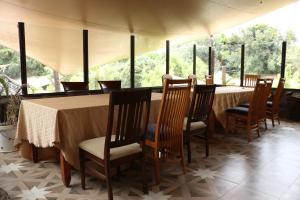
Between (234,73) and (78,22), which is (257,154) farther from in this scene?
(234,73)

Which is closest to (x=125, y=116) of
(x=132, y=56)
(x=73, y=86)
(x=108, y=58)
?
(x=73, y=86)

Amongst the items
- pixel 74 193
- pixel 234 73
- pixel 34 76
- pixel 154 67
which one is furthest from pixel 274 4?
pixel 74 193

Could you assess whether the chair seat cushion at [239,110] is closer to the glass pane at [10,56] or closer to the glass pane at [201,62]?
the glass pane at [201,62]

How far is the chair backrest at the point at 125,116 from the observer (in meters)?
1.82

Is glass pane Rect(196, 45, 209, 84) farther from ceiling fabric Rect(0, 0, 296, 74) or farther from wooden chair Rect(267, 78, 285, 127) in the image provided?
wooden chair Rect(267, 78, 285, 127)

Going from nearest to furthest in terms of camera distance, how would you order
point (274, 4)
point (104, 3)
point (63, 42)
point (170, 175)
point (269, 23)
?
point (170, 175), point (104, 3), point (63, 42), point (274, 4), point (269, 23)

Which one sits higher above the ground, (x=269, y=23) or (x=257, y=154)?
(x=269, y=23)

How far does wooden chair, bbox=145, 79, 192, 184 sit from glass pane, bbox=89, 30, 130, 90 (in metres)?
2.51

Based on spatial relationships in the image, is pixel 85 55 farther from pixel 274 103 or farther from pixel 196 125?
pixel 274 103

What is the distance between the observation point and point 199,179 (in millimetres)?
2445

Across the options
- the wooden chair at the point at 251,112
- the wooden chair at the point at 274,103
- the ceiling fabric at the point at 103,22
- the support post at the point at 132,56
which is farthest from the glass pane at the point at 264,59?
the support post at the point at 132,56

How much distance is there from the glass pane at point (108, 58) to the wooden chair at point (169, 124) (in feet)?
8.24

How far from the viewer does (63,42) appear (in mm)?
4172

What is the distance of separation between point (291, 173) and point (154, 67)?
380cm
